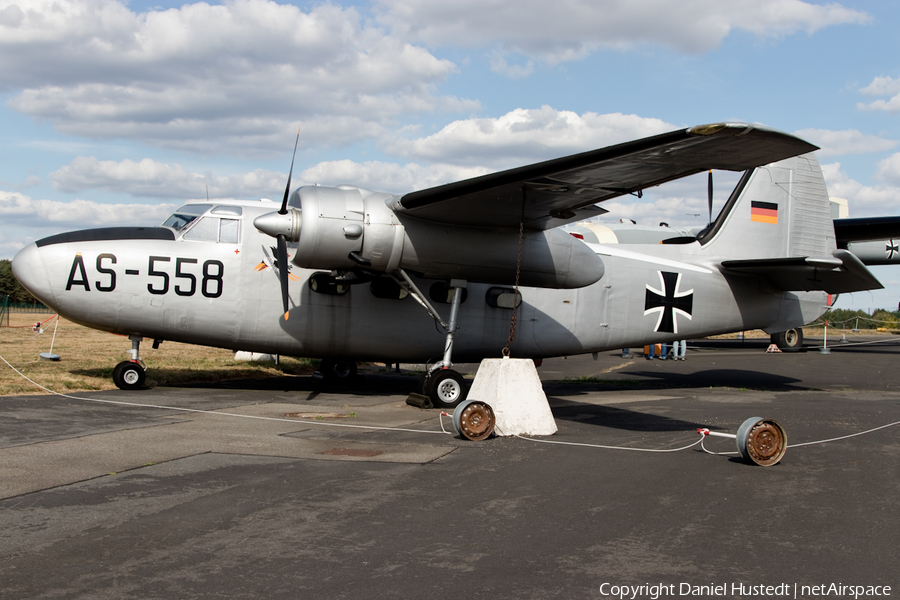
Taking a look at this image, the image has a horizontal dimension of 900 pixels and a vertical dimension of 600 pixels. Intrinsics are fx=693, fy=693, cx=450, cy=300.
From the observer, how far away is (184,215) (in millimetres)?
12938

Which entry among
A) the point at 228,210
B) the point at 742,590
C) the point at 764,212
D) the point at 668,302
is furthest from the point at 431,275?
the point at 764,212

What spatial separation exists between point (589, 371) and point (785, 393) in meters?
7.46

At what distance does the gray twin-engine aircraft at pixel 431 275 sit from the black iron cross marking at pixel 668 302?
0.03 metres

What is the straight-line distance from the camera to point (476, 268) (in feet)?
39.9

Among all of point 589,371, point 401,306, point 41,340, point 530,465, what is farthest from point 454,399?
point 41,340

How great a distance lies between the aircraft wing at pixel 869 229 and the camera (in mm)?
25791

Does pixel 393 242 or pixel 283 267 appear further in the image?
pixel 283 267

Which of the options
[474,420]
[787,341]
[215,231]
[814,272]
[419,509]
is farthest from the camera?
[787,341]

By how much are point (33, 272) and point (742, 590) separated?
1208 centimetres

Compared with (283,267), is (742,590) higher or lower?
lower

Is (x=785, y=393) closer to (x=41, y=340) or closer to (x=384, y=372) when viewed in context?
(x=384, y=372)

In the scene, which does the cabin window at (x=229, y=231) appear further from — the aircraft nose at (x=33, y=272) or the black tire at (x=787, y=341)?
the black tire at (x=787, y=341)

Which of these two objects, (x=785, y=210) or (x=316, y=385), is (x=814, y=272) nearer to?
(x=785, y=210)

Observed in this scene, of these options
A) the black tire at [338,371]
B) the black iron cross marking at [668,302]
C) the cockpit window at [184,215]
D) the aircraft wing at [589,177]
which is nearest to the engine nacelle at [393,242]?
the aircraft wing at [589,177]
